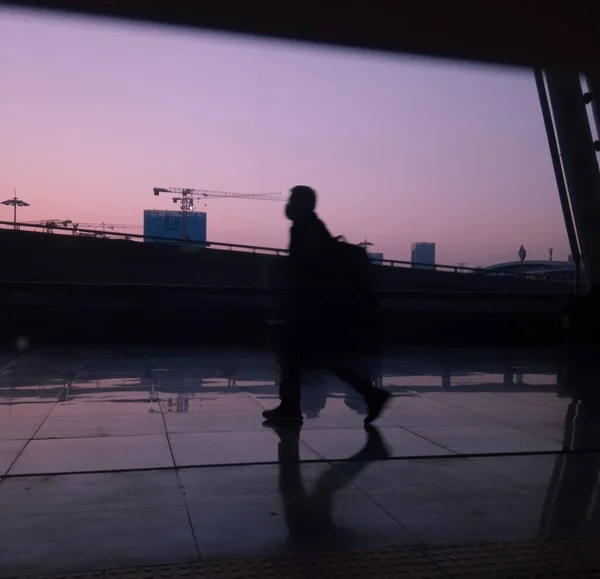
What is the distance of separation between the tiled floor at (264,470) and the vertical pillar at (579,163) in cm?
864

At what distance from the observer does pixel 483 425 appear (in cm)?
743

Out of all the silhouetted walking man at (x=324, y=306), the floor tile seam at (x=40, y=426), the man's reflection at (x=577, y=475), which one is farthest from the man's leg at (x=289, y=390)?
the man's reflection at (x=577, y=475)

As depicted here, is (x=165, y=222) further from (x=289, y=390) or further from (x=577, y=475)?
(x=577, y=475)

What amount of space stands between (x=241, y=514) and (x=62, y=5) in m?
5.81

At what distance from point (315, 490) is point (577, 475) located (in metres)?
1.89

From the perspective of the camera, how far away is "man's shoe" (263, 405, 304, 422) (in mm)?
7270

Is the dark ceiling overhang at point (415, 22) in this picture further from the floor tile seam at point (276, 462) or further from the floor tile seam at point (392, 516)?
the floor tile seam at point (392, 516)

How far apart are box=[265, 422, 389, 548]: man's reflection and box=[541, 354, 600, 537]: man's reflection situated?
1.17 metres

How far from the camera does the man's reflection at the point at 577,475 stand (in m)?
4.61

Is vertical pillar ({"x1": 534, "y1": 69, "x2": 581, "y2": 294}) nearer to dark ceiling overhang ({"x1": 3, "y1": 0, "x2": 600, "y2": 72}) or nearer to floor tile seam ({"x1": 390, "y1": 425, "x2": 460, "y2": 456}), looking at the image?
dark ceiling overhang ({"x1": 3, "y1": 0, "x2": 600, "y2": 72})

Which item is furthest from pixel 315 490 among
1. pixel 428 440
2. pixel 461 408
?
pixel 461 408

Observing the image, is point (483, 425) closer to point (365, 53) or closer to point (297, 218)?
point (297, 218)

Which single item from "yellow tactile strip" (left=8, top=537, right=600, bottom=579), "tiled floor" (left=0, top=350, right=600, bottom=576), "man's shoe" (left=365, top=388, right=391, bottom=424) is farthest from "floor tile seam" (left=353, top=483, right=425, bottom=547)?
"man's shoe" (left=365, top=388, right=391, bottom=424)

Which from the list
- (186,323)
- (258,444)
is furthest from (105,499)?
(186,323)
